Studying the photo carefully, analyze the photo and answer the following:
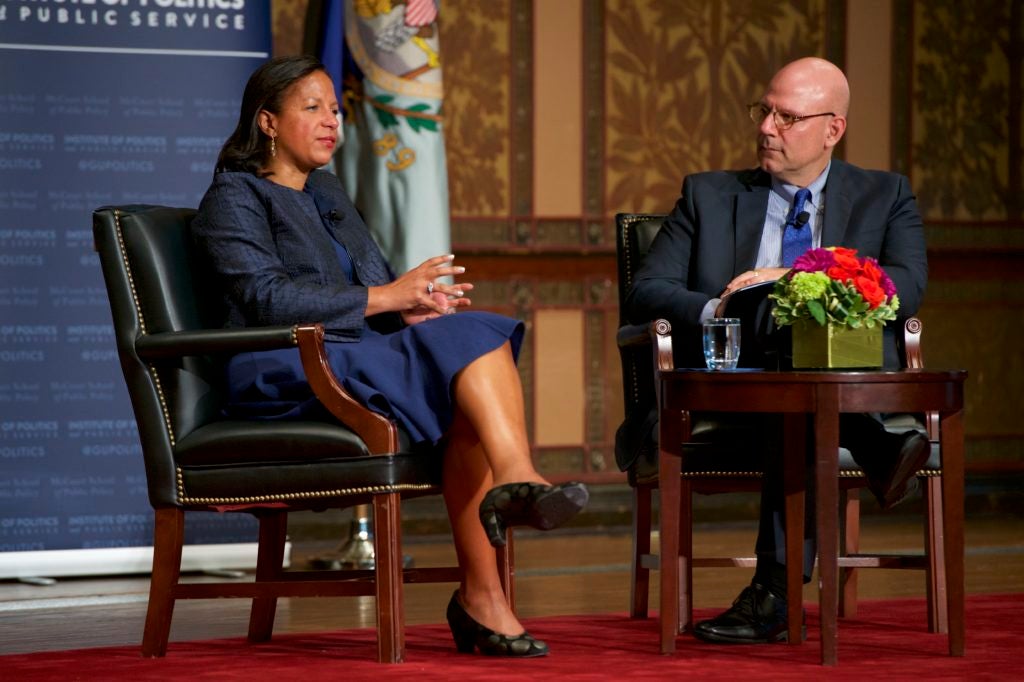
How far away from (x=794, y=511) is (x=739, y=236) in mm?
678

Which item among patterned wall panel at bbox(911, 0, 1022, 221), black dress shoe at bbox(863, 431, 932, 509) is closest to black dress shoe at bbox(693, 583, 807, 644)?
black dress shoe at bbox(863, 431, 932, 509)

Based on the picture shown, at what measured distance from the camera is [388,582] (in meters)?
3.06

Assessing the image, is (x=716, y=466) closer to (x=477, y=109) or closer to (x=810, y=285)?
(x=810, y=285)

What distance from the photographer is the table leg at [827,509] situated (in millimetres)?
2959

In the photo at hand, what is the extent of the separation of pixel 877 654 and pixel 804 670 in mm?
287

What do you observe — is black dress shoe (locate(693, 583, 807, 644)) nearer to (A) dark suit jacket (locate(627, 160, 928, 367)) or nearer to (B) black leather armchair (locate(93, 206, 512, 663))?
(B) black leather armchair (locate(93, 206, 512, 663))

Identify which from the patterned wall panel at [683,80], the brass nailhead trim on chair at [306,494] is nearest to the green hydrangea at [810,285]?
the brass nailhead trim on chair at [306,494]

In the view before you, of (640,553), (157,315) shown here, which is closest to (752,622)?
(640,553)

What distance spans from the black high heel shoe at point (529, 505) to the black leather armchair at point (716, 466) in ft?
1.60

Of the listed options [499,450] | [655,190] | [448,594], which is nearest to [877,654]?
[499,450]

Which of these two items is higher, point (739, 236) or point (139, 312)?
point (739, 236)

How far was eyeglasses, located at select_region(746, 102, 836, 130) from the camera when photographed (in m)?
3.60

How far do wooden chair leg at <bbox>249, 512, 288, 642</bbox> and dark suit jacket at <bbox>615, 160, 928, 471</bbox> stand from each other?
2.53ft

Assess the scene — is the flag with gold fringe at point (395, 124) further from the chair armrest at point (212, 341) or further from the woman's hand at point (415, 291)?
the chair armrest at point (212, 341)
